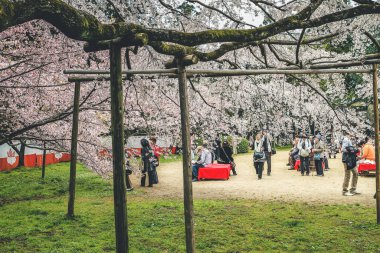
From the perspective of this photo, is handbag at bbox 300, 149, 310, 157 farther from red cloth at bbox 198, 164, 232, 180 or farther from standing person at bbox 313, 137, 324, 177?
red cloth at bbox 198, 164, 232, 180

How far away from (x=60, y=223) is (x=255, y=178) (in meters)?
9.00

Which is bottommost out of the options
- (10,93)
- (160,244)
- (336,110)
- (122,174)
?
(160,244)

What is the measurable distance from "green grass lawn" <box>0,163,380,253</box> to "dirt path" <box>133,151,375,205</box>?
946 mm

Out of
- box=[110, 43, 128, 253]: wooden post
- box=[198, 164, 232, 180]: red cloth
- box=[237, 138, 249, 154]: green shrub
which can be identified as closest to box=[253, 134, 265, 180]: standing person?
box=[198, 164, 232, 180]: red cloth

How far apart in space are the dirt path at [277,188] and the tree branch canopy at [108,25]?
6.53m

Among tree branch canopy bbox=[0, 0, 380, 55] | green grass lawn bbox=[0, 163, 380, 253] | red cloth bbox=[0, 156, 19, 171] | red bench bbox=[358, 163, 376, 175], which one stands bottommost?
green grass lawn bbox=[0, 163, 380, 253]

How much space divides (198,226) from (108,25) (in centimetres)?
474

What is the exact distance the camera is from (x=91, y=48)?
4.20 metres

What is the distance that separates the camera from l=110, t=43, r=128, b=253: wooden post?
13.4 ft

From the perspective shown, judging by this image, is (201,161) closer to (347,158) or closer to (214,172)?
(214,172)

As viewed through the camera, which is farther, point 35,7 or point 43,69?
point 43,69

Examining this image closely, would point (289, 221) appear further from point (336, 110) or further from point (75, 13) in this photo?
point (75, 13)

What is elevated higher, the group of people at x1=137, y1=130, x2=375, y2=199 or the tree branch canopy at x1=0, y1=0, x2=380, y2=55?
the tree branch canopy at x1=0, y1=0, x2=380, y2=55

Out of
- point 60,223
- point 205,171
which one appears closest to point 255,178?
point 205,171
